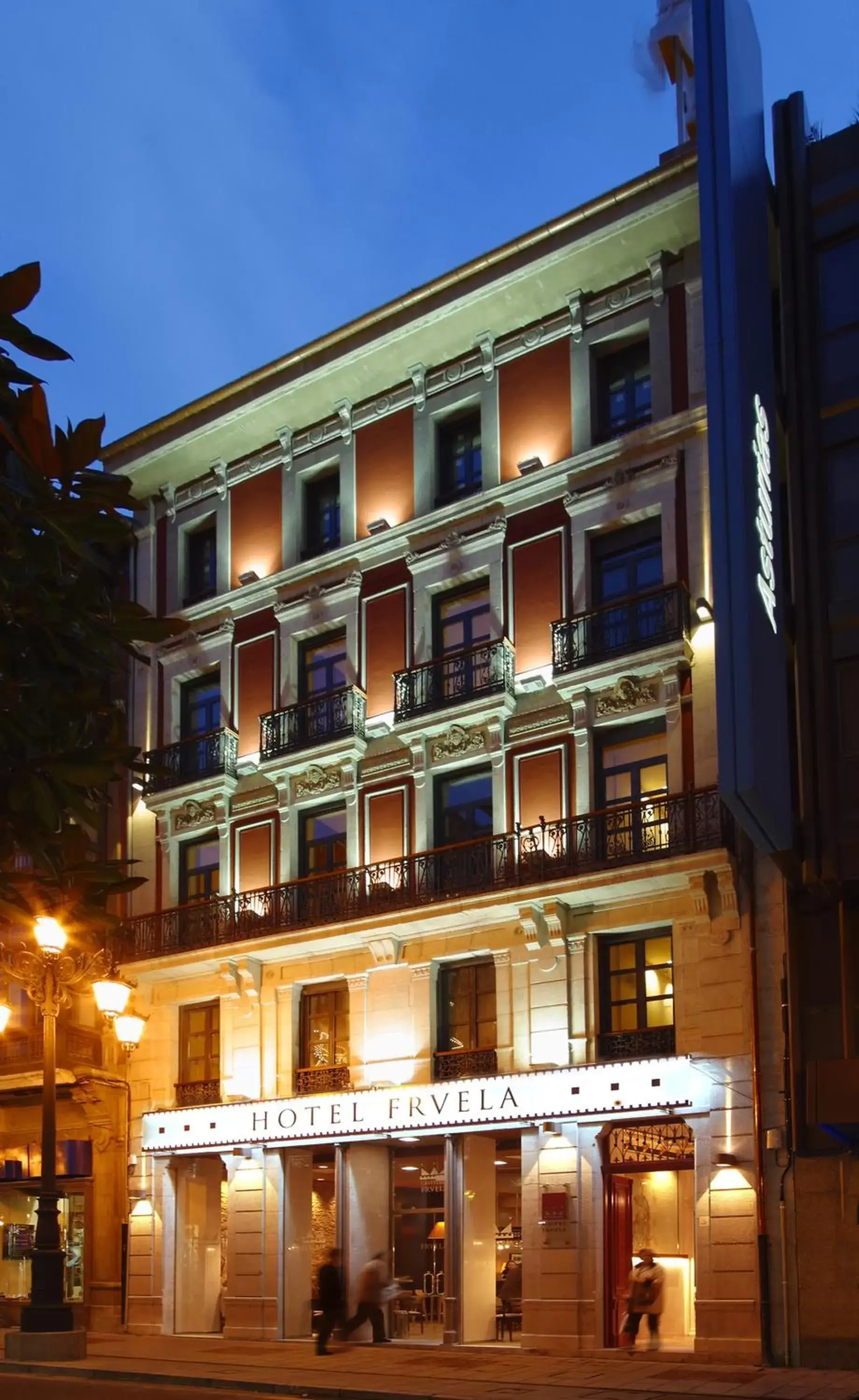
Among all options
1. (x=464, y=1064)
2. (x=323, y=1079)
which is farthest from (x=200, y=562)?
(x=464, y=1064)

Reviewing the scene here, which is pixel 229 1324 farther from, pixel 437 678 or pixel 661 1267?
pixel 437 678

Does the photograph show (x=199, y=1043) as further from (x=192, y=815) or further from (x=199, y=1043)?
(x=192, y=815)

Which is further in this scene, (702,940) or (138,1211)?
(138,1211)

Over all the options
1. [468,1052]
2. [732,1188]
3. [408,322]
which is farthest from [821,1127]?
[408,322]

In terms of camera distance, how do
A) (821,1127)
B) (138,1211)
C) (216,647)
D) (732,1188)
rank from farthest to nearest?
1. (216,647)
2. (138,1211)
3. (732,1188)
4. (821,1127)

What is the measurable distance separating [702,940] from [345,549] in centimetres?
1055

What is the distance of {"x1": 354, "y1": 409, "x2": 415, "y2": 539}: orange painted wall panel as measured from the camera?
100.0ft

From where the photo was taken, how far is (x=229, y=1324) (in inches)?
1120

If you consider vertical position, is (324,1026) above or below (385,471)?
below

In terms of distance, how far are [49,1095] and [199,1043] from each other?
9.17 m

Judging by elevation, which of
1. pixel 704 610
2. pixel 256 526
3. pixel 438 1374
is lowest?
pixel 438 1374

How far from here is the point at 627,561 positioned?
27078 millimetres

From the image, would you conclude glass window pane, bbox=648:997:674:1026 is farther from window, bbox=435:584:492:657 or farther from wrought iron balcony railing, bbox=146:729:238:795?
wrought iron balcony railing, bbox=146:729:238:795

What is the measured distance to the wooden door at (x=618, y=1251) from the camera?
24172 millimetres
